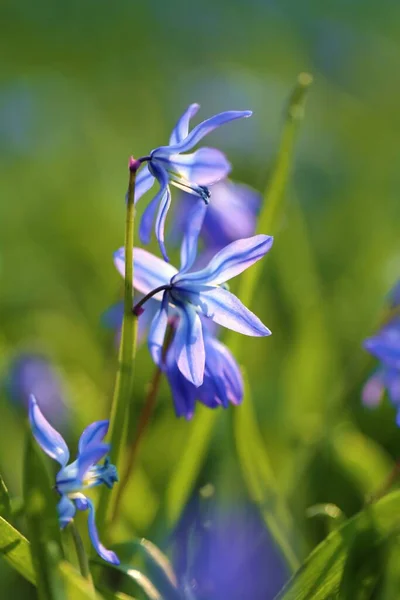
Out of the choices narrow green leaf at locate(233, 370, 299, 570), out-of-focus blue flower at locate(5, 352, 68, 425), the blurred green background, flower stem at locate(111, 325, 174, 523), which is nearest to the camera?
flower stem at locate(111, 325, 174, 523)

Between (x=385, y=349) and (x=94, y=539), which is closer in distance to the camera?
(x=94, y=539)

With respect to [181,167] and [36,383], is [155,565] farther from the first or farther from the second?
[36,383]

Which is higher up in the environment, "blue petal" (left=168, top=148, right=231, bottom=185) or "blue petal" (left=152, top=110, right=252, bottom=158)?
"blue petal" (left=152, top=110, right=252, bottom=158)

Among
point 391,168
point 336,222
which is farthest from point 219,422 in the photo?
point 391,168

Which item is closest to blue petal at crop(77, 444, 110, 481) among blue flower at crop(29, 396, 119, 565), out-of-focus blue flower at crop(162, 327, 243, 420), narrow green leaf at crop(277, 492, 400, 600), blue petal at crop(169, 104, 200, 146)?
blue flower at crop(29, 396, 119, 565)

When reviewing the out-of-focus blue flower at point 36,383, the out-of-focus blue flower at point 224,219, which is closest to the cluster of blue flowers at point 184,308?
the out-of-focus blue flower at point 224,219

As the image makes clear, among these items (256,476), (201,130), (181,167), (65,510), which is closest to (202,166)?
(181,167)

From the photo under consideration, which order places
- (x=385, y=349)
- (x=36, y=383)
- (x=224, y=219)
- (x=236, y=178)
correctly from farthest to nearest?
(x=236, y=178) → (x=36, y=383) → (x=224, y=219) → (x=385, y=349)

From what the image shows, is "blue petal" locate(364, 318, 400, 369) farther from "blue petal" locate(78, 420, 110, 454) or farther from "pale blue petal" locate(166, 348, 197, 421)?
A: "blue petal" locate(78, 420, 110, 454)

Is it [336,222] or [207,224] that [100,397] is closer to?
[207,224]
